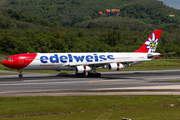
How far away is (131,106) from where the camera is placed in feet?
82.6

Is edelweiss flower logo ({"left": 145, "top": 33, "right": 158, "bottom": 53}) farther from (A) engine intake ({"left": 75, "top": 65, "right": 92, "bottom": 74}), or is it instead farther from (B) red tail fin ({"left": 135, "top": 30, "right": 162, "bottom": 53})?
(A) engine intake ({"left": 75, "top": 65, "right": 92, "bottom": 74})

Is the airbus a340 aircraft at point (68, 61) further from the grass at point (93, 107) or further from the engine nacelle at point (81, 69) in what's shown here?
the grass at point (93, 107)

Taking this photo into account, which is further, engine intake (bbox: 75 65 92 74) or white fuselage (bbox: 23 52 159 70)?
white fuselage (bbox: 23 52 159 70)

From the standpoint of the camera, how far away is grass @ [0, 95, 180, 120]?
21125 millimetres

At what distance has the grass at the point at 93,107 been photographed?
69.3 feet

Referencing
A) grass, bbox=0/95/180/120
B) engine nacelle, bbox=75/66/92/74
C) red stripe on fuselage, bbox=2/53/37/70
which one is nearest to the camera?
grass, bbox=0/95/180/120

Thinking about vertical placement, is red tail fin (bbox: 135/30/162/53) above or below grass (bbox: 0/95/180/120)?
above

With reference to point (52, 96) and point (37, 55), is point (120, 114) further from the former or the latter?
point (37, 55)

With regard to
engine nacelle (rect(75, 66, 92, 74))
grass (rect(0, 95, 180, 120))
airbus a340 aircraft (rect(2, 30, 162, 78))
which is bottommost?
grass (rect(0, 95, 180, 120))

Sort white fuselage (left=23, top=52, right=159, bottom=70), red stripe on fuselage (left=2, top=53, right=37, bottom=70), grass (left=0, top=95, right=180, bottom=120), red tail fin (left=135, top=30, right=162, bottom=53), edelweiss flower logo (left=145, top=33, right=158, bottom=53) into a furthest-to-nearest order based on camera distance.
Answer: edelweiss flower logo (left=145, top=33, right=158, bottom=53) < red tail fin (left=135, top=30, right=162, bottom=53) < white fuselage (left=23, top=52, right=159, bottom=70) < red stripe on fuselage (left=2, top=53, right=37, bottom=70) < grass (left=0, top=95, right=180, bottom=120)

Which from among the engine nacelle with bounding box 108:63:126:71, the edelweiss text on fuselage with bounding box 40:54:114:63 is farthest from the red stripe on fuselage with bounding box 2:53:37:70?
the engine nacelle with bounding box 108:63:126:71

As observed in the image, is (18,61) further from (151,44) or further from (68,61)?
(151,44)

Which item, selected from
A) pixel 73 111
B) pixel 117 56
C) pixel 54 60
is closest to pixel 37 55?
pixel 54 60

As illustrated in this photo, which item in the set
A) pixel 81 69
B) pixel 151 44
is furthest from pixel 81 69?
pixel 151 44
